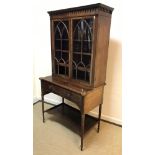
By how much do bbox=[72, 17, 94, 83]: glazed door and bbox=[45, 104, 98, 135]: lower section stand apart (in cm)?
65

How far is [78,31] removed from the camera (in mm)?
1989

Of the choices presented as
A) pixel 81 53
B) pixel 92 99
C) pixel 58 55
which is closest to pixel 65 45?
pixel 58 55

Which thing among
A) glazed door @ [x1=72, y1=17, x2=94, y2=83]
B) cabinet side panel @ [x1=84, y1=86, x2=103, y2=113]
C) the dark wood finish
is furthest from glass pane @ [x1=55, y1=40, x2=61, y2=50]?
cabinet side panel @ [x1=84, y1=86, x2=103, y2=113]

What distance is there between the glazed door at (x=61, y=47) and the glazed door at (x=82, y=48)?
13 centimetres

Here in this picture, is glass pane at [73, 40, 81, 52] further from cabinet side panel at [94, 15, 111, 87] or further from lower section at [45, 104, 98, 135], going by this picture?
lower section at [45, 104, 98, 135]

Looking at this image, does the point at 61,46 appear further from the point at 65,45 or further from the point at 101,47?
the point at 101,47

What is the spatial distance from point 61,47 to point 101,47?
2.07 feet

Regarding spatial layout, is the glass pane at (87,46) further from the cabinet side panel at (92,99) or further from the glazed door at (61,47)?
the cabinet side panel at (92,99)

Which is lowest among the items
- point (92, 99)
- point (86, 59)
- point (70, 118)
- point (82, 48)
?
point (70, 118)

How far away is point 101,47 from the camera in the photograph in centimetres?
188

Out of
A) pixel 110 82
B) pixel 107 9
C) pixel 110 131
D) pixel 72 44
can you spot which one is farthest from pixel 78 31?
pixel 110 131

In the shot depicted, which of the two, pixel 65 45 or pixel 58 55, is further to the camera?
pixel 58 55

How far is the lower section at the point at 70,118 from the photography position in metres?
2.30
